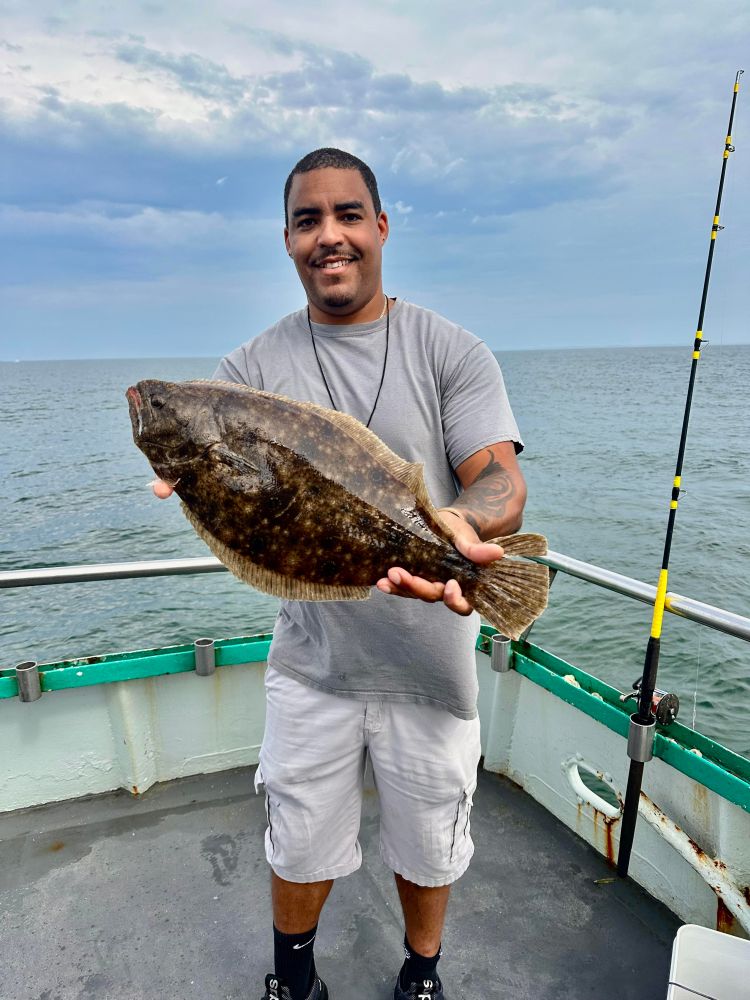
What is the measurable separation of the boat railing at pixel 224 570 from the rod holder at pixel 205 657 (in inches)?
18.2

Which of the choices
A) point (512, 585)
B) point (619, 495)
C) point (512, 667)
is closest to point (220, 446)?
point (512, 585)

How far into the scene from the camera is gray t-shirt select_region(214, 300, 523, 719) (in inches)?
92.6

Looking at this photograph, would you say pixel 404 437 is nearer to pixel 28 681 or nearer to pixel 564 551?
pixel 28 681

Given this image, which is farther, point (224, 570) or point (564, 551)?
point (564, 551)

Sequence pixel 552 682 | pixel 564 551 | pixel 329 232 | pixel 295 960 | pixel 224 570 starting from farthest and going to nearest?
pixel 564 551
pixel 552 682
pixel 224 570
pixel 295 960
pixel 329 232

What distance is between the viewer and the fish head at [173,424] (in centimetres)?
208

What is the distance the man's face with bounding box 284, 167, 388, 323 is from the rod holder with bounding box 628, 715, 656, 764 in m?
2.13

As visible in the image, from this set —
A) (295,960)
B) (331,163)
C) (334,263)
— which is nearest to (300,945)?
(295,960)

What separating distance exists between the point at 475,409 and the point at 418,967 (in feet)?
7.16

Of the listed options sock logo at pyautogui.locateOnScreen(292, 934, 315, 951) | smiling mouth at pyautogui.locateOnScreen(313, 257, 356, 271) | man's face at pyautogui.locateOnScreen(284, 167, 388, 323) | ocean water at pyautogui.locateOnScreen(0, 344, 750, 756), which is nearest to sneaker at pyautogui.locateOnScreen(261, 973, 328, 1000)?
sock logo at pyautogui.locateOnScreen(292, 934, 315, 951)

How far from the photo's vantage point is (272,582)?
2.18m

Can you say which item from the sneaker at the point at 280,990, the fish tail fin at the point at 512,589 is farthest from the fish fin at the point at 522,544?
the sneaker at the point at 280,990

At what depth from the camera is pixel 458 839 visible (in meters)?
2.51

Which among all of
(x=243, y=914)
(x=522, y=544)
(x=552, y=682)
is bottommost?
(x=243, y=914)
